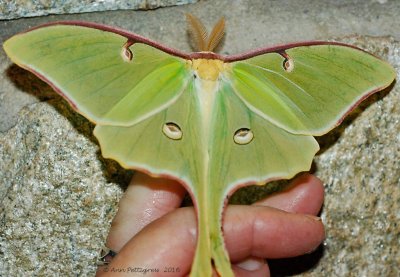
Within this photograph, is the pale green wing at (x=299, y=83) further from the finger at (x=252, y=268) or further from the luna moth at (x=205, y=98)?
the finger at (x=252, y=268)

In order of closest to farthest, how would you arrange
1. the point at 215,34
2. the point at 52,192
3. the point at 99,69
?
the point at 99,69 < the point at 215,34 < the point at 52,192

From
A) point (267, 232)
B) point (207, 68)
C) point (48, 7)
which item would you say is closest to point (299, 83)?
point (207, 68)

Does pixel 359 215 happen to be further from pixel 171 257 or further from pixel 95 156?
pixel 95 156

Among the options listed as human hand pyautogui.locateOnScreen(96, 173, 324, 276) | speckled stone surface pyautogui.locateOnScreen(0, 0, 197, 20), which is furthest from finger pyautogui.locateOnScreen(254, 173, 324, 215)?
speckled stone surface pyautogui.locateOnScreen(0, 0, 197, 20)

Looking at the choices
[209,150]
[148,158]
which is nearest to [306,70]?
[209,150]

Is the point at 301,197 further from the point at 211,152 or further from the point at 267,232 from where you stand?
the point at 211,152
